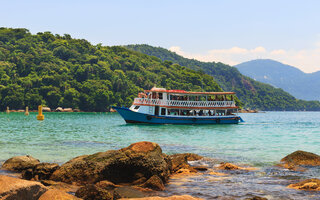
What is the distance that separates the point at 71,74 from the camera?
11519 centimetres

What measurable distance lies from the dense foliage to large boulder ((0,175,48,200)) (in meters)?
94.5

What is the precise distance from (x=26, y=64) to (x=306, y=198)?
112m

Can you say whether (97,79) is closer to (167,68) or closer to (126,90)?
(126,90)

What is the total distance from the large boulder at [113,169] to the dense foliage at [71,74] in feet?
297

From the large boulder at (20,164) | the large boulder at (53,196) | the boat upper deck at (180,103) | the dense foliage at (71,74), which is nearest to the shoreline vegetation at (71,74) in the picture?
the dense foliage at (71,74)

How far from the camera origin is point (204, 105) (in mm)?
48719

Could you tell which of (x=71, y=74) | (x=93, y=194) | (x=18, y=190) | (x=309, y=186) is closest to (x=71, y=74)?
(x=71, y=74)

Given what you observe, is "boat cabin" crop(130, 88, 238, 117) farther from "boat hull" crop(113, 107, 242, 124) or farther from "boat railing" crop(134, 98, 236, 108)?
"boat hull" crop(113, 107, 242, 124)

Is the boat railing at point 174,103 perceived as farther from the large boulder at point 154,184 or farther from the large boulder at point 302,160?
the large boulder at point 154,184

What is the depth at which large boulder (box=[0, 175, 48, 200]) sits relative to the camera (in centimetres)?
590

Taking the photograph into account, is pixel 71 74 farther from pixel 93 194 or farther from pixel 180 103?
pixel 93 194

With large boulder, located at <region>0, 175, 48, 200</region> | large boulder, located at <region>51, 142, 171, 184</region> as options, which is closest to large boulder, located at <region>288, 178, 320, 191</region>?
large boulder, located at <region>51, 142, 171, 184</region>

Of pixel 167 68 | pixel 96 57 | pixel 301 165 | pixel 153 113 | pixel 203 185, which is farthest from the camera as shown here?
pixel 167 68

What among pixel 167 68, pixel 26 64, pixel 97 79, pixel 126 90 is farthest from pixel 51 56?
pixel 167 68
